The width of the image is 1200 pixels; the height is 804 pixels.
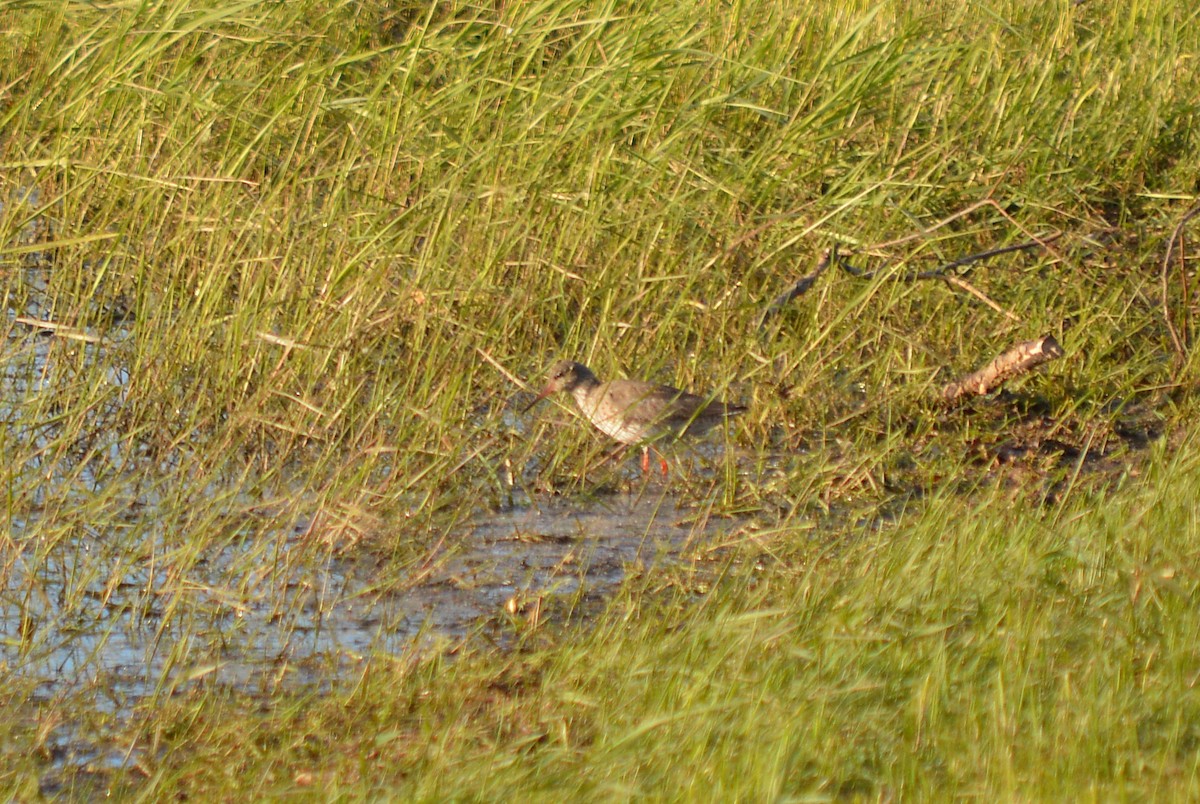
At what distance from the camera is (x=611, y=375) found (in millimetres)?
6676

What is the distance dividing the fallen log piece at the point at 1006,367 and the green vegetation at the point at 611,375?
120 millimetres

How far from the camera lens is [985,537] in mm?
4828

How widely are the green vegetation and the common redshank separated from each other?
15 centimetres

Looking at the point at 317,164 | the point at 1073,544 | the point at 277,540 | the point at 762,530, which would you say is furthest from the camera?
the point at 317,164

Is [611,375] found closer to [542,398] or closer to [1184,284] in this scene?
[542,398]

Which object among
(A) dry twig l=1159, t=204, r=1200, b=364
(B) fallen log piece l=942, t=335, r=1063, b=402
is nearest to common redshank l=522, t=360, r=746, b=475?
(B) fallen log piece l=942, t=335, r=1063, b=402

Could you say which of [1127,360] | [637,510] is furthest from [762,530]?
[1127,360]

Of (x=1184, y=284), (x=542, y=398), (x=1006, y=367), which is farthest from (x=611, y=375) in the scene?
(x=1184, y=284)

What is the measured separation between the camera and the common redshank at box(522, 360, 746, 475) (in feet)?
19.9

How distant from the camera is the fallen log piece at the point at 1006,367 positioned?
6602 mm

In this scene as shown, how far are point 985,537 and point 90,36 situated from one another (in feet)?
12.8

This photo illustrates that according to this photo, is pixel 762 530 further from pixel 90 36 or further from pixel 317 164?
pixel 90 36

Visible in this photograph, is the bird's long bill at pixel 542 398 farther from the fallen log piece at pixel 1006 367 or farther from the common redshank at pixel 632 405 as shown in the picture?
the fallen log piece at pixel 1006 367

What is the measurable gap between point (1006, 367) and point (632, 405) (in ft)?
5.25
